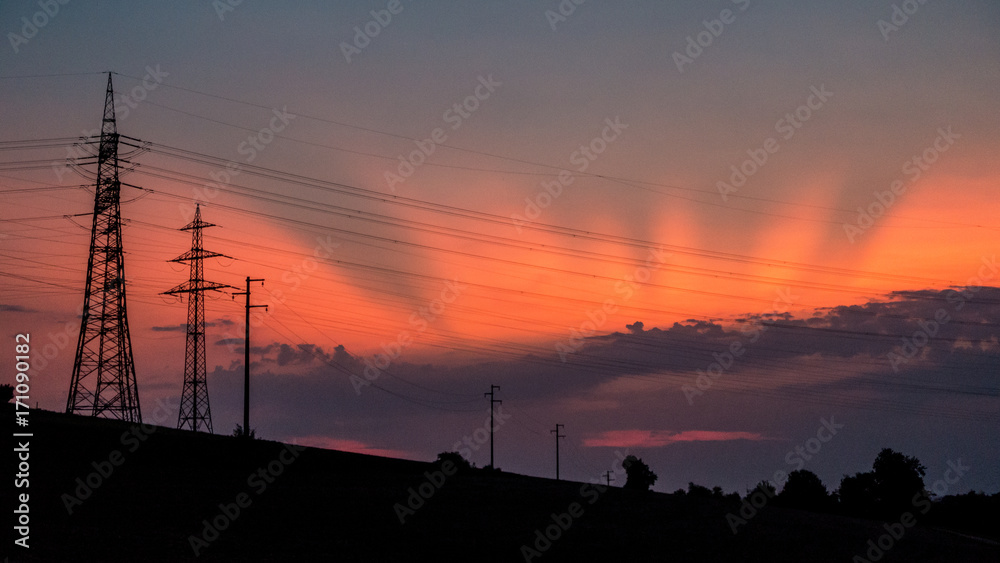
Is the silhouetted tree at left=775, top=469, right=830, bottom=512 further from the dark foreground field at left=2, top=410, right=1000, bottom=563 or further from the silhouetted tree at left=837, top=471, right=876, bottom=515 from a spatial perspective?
the dark foreground field at left=2, top=410, right=1000, bottom=563

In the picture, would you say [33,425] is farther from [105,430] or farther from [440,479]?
[440,479]

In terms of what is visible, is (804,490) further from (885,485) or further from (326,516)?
(326,516)

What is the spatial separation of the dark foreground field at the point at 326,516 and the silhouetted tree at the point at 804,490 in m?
95.1

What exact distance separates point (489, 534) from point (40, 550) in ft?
67.3

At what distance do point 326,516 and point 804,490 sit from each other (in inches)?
5745

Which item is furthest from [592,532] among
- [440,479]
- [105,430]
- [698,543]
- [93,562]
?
[105,430]

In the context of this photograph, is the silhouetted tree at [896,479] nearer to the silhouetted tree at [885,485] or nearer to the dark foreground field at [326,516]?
the silhouetted tree at [885,485]

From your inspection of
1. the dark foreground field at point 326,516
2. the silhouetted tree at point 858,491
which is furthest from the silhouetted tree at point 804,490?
the dark foreground field at point 326,516

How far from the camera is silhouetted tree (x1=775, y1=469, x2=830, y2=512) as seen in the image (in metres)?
155

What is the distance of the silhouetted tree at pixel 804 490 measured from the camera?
154825 mm

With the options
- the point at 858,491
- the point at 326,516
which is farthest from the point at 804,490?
the point at 326,516

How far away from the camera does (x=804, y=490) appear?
551ft

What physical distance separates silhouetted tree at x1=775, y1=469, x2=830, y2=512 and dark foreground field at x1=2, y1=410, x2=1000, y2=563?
95.1 meters

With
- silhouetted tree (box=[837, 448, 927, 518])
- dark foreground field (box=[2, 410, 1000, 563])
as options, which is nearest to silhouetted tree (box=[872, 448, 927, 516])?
silhouetted tree (box=[837, 448, 927, 518])
